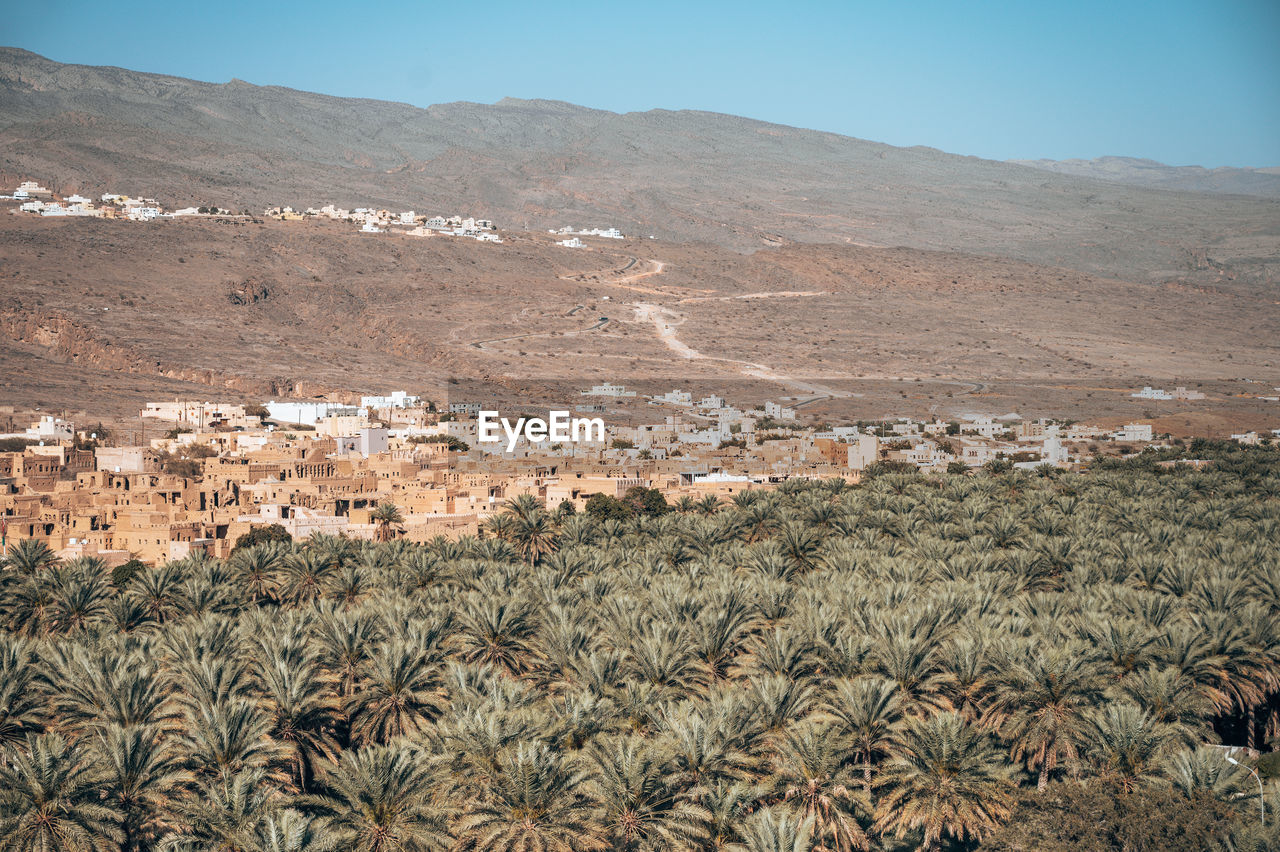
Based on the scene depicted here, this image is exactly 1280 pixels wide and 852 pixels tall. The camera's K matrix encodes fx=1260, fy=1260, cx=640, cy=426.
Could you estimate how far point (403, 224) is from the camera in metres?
158

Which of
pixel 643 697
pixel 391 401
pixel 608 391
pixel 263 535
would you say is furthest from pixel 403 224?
pixel 643 697

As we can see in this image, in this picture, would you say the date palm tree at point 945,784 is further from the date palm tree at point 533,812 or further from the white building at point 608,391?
the white building at point 608,391

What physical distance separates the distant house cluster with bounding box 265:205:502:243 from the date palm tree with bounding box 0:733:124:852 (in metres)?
131

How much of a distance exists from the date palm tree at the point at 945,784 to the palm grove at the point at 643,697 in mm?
46

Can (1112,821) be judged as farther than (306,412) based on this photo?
No

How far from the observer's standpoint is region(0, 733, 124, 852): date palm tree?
14047 mm

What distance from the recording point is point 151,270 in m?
113

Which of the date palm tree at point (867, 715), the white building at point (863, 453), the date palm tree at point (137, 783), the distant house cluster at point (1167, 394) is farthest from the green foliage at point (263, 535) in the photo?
the distant house cluster at point (1167, 394)

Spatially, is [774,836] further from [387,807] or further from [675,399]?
[675,399]

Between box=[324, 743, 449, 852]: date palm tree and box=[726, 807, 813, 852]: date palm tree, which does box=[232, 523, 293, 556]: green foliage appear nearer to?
box=[324, 743, 449, 852]: date palm tree

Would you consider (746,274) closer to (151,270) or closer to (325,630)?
(151,270)

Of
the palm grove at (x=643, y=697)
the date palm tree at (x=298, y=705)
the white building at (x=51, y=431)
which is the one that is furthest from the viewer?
the white building at (x=51, y=431)
